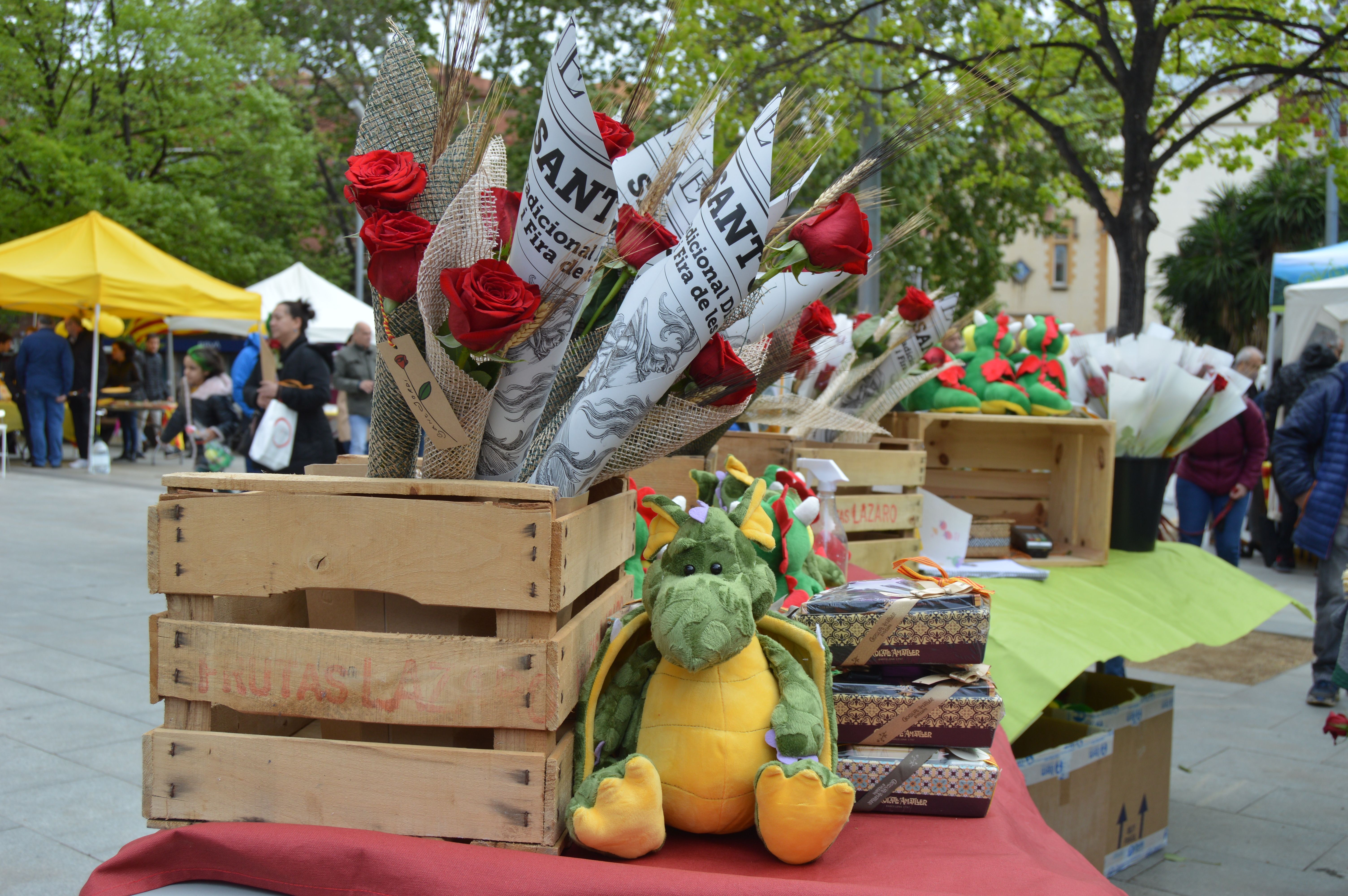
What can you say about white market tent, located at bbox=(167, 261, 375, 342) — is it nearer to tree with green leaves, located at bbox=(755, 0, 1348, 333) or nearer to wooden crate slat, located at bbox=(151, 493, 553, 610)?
tree with green leaves, located at bbox=(755, 0, 1348, 333)

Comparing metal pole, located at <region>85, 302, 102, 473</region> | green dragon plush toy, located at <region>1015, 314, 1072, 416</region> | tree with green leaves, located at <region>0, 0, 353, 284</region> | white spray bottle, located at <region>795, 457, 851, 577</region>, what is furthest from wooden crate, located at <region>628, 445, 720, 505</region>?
tree with green leaves, located at <region>0, 0, 353, 284</region>

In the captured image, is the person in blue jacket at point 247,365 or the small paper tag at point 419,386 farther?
the person in blue jacket at point 247,365

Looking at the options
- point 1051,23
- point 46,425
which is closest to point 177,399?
point 46,425

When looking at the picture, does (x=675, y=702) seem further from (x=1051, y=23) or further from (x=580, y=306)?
(x=1051, y=23)

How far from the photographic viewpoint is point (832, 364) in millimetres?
3361

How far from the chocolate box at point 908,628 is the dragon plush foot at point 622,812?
1.48 feet

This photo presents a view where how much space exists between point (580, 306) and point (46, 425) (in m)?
14.8

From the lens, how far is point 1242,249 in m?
24.8

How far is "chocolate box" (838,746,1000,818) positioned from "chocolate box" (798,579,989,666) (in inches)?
6.6

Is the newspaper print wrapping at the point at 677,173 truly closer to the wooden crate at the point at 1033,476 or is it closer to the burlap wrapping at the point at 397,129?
the burlap wrapping at the point at 397,129

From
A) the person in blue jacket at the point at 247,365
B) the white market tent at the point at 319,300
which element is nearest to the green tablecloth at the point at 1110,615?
the person in blue jacket at the point at 247,365

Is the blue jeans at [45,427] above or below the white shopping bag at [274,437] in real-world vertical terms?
below

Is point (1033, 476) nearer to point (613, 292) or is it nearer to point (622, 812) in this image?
point (613, 292)

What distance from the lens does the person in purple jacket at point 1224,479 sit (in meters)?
7.00
